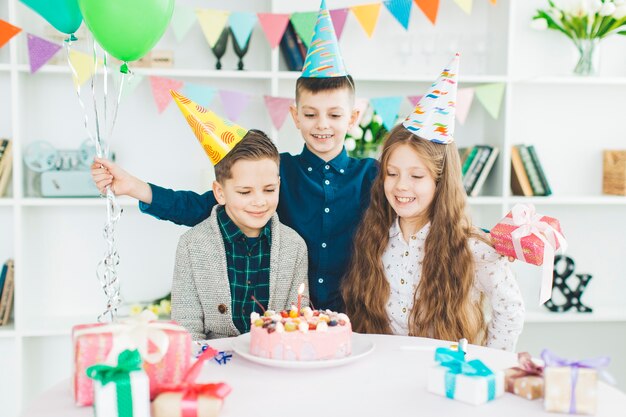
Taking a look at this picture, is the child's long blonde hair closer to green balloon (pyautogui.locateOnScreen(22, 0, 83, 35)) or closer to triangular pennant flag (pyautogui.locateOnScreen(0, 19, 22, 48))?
green balloon (pyautogui.locateOnScreen(22, 0, 83, 35))

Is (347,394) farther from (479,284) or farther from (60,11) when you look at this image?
(60,11)

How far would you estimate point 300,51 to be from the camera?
2.93m

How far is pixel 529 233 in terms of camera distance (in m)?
1.53

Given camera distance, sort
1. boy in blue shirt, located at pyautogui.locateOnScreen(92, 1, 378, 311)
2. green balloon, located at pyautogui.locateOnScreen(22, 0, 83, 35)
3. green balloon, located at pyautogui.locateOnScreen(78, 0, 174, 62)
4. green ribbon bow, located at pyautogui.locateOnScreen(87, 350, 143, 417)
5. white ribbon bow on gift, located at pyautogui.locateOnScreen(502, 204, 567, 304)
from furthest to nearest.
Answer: boy in blue shirt, located at pyautogui.locateOnScreen(92, 1, 378, 311)
green balloon, located at pyautogui.locateOnScreen(22, 0, 83, 35)
green balloon, located at pyautogui.locateOnScreen(78, 0, 174, 62)
white ribbon bow on gift, located at pyautogui.locateOnScreen(502, 204, 567, 304)
green ribbon bow, located at pyautogui.locateOnScreen(87, 350, 143, 417)

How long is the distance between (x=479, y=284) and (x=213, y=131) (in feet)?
2.81

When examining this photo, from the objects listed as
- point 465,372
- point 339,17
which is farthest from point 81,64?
point 465,372

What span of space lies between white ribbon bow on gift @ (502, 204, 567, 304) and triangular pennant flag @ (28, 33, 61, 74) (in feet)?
6.47

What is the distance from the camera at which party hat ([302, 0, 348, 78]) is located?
2.11m

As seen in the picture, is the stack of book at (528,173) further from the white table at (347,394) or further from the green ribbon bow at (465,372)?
the green ribbon bow at (465,372)

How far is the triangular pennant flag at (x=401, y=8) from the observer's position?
2875 mm

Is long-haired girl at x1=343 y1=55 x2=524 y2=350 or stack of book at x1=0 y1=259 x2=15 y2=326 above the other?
long-haired girl at x1=343 y1=55 x2=524 y2=350

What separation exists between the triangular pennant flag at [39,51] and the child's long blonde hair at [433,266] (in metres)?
1.52

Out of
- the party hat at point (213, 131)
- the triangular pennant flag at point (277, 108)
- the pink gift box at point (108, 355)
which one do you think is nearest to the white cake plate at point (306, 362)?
the pink gift box at point (108, 355)

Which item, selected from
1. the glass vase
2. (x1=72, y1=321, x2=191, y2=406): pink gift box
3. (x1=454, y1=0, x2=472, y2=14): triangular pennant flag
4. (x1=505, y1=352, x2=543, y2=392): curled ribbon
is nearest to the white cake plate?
(x1=72, y1=321, x2=191, y2=406): pink gift box
